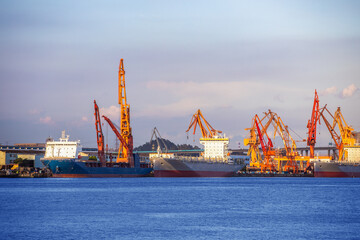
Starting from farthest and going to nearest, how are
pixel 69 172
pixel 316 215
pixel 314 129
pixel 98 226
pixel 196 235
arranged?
pixel 314 129, pixel 69 172, pixel 316 215, pixel 98 226, pixel 196 235

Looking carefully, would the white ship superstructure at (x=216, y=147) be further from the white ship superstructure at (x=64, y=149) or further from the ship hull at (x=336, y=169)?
the white ship superstructure at (x=64, y=149)

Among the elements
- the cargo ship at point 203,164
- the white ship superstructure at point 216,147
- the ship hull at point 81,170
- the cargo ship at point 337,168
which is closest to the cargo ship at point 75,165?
the ship hull at point 81,170

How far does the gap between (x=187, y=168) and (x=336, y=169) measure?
3227 cm

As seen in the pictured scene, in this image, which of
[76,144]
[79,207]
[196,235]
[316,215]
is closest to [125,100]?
[76,144]

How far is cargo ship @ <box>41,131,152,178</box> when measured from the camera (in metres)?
106

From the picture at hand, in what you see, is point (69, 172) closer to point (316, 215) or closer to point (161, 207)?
point (161, 207)

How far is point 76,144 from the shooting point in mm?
113812

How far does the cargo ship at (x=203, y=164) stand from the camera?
367 ft

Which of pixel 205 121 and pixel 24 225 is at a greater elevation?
pixel 205 121

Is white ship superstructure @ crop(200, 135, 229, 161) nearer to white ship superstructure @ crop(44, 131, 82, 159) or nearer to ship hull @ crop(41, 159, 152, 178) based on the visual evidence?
ship hull @ crop(41, 159, 152, 178)

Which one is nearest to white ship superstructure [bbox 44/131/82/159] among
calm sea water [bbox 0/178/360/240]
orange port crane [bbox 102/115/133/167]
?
orange port crane [bbox 102/115/133/167]

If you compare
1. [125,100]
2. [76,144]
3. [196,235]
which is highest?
[125,100]

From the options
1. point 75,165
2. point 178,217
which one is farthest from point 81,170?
point 178,217

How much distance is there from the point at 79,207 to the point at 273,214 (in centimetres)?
1501
